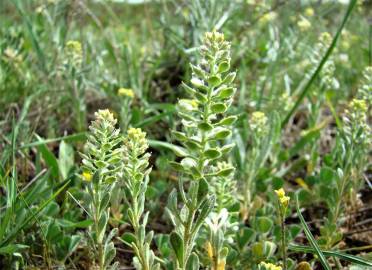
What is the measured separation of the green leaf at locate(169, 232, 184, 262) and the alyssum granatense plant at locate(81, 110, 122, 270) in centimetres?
21

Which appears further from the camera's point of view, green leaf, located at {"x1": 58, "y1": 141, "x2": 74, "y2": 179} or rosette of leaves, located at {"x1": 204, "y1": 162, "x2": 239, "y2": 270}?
green leaf, located at {"x1": 58, "y1": 141, "x2": 74, "y2": 179}

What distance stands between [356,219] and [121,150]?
1434 mm

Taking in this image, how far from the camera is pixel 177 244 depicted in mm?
1711

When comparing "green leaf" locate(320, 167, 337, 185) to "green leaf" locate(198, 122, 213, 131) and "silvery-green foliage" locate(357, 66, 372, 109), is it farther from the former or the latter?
"green leaf" locate(198, 122, 213, 131)

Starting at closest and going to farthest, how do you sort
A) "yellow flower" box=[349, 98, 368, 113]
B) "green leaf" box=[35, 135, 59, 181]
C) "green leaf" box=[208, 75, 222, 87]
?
"green leaf" box=[208, 75, 222, 87] < "yellow flower" box=[349, 98, 368, 113] < "green leaf" box=[35, 135, 59, 181]

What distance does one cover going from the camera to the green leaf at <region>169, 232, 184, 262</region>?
1.70 m

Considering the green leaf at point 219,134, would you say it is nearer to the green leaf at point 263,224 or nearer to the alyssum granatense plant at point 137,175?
the alyssum granatense plant at point 137,175

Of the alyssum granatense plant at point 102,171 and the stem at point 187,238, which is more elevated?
the alyssum granatense plant at point 102,171

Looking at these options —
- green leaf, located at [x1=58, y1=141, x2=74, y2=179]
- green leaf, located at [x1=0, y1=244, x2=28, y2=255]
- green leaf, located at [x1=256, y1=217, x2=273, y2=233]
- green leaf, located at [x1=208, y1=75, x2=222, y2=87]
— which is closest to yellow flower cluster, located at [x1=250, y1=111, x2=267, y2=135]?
green leaf, located at [x1=256, y1=217, x2=273, y2=233]

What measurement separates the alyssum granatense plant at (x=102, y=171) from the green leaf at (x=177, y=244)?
0.21 m

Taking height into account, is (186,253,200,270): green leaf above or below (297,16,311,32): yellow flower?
below

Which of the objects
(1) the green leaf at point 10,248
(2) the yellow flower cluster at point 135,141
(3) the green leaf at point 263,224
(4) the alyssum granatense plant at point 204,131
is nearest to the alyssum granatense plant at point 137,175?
(2) the yellow flower cluster at point 135,141

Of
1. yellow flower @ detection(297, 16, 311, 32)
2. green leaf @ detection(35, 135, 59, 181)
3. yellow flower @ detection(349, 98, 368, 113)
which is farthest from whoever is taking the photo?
yellow flower @ detection(297, 16, 311, 32)

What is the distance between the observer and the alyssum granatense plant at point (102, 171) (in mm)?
1738
